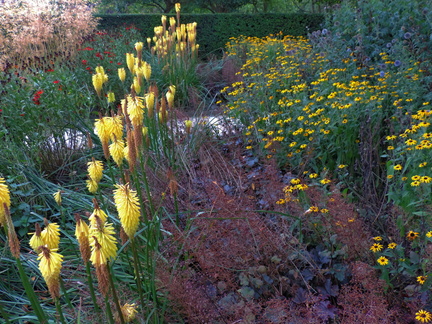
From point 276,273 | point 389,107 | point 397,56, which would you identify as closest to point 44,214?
point 276,273

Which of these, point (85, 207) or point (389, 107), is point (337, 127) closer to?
point (389, 107)

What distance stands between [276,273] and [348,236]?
1.44 feet

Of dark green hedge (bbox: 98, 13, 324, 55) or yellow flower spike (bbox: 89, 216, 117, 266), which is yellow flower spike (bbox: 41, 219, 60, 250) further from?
dark green hedge (bbox: 98, 13, 324, 55)

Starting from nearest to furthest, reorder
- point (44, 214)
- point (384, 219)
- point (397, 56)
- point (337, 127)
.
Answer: point (384, 219) → point (44, 214) → point (337, 127) → point (397, 56)

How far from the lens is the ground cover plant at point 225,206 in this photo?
1.85 meters

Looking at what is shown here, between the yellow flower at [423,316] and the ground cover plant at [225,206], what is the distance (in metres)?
0.02

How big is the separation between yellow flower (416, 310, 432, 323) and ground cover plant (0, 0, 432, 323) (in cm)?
2

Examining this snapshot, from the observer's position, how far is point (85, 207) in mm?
3082

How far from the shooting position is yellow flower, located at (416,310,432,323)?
1756 millimetres

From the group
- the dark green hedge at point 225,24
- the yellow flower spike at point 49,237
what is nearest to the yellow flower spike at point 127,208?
the yellow flower spike at point 49,237

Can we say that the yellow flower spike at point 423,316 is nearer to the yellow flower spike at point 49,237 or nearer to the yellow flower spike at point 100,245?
the yellow flower spike at point 100,245

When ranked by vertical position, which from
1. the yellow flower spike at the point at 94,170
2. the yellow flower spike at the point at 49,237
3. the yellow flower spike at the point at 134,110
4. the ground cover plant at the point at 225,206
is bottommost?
the ground cover plant at the point at 225,206

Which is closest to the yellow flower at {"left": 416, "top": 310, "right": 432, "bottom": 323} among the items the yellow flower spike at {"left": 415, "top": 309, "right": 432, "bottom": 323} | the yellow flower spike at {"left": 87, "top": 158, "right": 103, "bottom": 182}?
the yellow flower spike at {"left": 415, "top": 309, "right": 432, "bottom": 323}

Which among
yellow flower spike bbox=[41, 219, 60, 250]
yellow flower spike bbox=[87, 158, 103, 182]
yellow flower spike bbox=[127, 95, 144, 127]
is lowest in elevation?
yellow flower spike bbox=[87, 158, 103, 182]
